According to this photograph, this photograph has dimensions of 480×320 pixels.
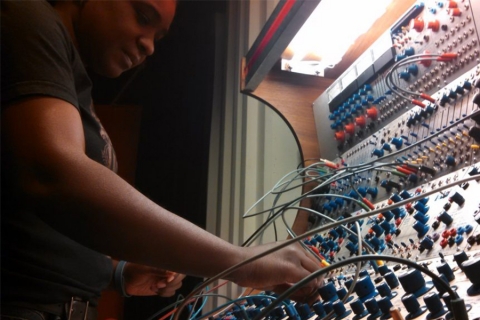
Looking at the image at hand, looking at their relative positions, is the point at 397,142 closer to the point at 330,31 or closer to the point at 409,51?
the point at 409,51

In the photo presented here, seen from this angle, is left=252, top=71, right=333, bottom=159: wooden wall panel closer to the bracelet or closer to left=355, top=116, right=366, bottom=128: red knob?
left=355, top=116, right=366, bottom=128: red knob

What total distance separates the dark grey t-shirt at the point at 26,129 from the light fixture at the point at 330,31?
68cm

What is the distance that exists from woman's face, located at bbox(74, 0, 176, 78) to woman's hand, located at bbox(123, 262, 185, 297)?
547mm

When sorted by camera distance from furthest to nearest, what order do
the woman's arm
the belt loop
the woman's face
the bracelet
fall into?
1. the bracelet
2. the woman's face
3. the belt loop
4. the woman's arm

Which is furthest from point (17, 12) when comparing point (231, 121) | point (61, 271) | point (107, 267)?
point (231, 121)

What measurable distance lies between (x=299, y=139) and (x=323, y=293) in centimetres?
94

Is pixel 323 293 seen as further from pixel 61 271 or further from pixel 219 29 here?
pixel 219 29

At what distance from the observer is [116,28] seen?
96 centimetres

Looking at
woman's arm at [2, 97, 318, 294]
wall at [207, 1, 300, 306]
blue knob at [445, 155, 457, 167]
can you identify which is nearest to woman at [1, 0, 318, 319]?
woman's arm at [2, 97, 318, 294]

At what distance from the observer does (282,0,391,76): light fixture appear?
3.86 feet

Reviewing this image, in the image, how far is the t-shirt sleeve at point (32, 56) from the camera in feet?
1.96

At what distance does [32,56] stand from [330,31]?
90 centimetres

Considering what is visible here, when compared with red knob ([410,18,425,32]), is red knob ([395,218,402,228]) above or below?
below

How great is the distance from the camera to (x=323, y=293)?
2.23 feet
